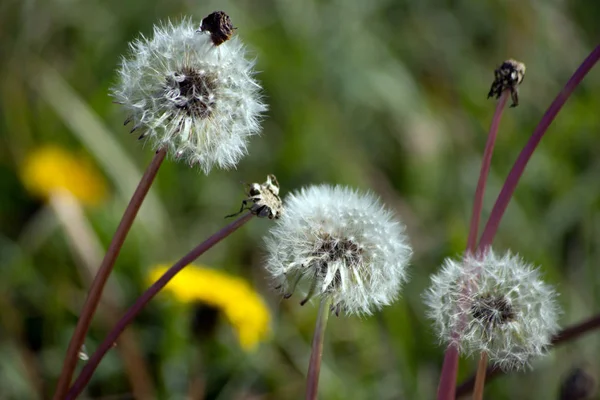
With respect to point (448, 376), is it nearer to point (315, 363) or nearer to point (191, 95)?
point (315, 363)

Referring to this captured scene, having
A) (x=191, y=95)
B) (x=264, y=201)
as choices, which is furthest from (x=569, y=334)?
(x=191, y=95)

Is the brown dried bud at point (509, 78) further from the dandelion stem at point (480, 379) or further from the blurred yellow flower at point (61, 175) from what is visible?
the blurred yellow flower at point (61, 175)

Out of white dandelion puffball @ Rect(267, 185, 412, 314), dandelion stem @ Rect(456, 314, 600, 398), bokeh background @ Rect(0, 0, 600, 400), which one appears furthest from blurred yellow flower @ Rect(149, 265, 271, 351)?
white dandelion puffball @ Rect(267, 185, 412, 314)

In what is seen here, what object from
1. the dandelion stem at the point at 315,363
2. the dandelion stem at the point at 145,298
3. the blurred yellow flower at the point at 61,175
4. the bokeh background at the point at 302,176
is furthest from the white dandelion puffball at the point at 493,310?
the blurred yellow flower at the point at 61,175

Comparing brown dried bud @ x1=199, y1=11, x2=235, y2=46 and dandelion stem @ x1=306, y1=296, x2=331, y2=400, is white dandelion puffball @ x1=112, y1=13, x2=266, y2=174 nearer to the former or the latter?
brown dried bud @ x1=199, y1=11, x2=235, y2=46

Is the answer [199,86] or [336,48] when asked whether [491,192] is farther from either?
[199,86]
